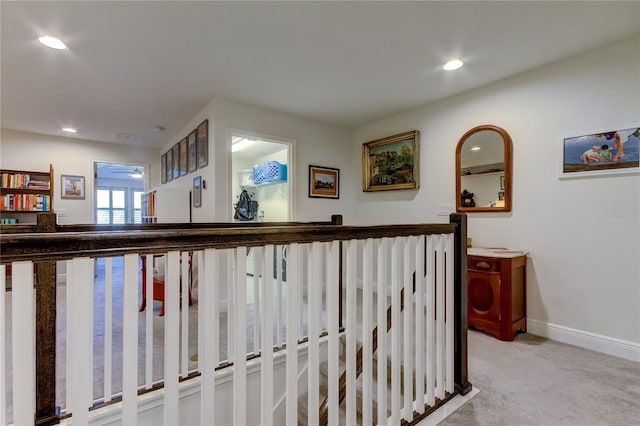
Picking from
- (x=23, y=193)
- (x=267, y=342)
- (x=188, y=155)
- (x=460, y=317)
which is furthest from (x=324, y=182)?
(x=23, y=193)

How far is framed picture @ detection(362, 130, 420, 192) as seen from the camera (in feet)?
12.0

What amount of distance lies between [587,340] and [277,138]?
3.53 metres

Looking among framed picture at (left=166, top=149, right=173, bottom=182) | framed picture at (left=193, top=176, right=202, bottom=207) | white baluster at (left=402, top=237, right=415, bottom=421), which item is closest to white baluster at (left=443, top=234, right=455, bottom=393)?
white baluster at (left=402, top=237, right=415, bottom=421)

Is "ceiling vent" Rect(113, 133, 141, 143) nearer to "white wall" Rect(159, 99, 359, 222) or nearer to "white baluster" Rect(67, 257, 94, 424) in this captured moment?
"white wall" Rect(159, 99, 359, 222)

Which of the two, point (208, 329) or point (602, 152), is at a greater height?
point (602, 152)

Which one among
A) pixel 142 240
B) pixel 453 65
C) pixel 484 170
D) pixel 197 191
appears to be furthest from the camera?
pixel 197 191

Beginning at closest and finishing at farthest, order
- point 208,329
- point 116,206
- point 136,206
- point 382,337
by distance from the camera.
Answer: point 208,329
point 382,337
point 116,206
point 136,206

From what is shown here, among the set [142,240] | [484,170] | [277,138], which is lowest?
[142,240]

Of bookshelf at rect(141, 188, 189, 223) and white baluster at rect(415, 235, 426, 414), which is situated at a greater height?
bookshelf at rect(141, 188, 189, 223)

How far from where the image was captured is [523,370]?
2047 mm

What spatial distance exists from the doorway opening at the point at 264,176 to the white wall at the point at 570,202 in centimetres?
268

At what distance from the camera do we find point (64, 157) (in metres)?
4.91

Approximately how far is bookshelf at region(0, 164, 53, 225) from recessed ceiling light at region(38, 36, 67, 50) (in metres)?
3.21

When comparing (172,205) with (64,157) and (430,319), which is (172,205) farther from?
(430,319)
